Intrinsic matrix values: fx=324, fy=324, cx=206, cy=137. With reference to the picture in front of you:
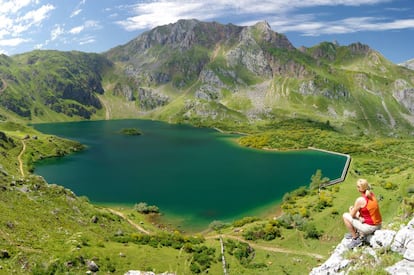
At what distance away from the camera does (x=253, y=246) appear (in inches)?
2613

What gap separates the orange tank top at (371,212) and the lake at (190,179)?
2877 inches

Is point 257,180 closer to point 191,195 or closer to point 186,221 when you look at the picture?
point 191,195

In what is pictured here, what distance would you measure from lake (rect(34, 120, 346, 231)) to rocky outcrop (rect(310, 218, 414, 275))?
2804 inches

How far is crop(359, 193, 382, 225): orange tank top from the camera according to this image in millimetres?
18953

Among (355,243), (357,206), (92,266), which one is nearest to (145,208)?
(92,266)

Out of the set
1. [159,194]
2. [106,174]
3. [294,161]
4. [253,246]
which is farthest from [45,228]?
[294,161]

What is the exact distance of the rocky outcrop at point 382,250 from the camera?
16297 millimetres

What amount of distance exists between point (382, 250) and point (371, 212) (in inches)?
84.9

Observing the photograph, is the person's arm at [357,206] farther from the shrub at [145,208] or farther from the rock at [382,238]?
the shrub at [145,208]

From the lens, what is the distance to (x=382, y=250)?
1805 cm

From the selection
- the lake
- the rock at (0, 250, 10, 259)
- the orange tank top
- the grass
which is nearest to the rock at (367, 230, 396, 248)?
the orange tank top

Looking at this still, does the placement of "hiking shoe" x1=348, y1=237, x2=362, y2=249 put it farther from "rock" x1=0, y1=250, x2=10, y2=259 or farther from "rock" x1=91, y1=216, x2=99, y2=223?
"rock" x1=91, y1=216, x2=99, y2=223

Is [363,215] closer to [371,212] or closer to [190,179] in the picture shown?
[371,212]

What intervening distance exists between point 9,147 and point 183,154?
93011mm
